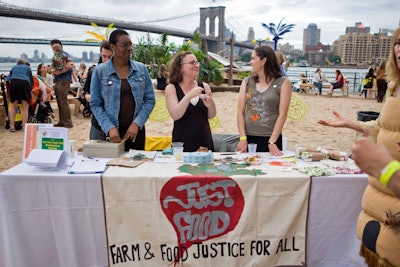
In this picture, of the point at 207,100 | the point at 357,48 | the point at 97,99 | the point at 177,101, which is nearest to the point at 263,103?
the point at 207,100

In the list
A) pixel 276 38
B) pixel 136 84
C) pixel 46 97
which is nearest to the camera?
pixel 136 84

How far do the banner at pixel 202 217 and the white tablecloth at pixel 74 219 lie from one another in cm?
10

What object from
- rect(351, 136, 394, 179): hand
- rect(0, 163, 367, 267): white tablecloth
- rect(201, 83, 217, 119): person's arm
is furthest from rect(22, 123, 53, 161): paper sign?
rect(351, 136, 394, 179): hand

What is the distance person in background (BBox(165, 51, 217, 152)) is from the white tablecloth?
0.85 m

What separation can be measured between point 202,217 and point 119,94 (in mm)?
1093

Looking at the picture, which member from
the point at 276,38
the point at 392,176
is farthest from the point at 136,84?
the point at 276,38

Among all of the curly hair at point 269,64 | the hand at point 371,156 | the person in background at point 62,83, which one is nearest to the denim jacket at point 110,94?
the curly hair at point 269,64

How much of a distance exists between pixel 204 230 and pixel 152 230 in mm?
293

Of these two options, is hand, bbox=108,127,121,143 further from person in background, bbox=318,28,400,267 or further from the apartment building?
the apartment building

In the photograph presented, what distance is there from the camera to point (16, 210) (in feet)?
6.10

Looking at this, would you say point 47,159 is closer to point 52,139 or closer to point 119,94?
point 52,139

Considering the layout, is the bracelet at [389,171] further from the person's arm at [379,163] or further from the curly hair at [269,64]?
the curly hair at [269,64]

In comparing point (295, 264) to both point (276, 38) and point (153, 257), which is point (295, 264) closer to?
point (153, 257)

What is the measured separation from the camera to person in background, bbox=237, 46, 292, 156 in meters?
2.43
